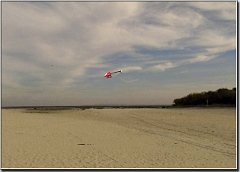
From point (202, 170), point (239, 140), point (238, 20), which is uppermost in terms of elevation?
point (238, 20)

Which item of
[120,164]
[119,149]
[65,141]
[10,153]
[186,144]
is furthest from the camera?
[65,141]

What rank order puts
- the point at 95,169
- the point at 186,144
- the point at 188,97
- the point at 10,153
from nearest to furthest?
the point at 95,169
the point at 10,153
the point at 186,144
the point at 188,97

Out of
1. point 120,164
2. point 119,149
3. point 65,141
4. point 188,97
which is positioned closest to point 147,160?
point 120,164

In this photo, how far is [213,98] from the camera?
64.2m

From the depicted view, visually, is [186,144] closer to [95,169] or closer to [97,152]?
[97,152]

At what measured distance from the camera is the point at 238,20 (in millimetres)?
10555

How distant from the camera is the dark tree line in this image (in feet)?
186

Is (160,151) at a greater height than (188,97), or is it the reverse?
(188,97)

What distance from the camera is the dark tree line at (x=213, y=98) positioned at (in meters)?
56.6

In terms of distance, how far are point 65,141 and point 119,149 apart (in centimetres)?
413

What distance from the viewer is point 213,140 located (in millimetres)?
15898

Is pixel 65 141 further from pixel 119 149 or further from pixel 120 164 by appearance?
pixel 120 164

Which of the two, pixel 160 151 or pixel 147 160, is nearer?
pixel 147 160

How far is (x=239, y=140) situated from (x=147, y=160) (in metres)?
3.99
